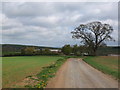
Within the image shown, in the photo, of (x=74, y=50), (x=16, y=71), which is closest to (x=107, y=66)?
(x=16, y=71)

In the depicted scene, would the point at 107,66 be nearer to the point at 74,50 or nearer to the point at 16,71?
the point at 16,71

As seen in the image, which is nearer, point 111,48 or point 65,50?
point 111,48

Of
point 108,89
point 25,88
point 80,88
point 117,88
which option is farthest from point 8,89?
point 117,88

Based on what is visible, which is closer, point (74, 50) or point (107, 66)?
point (107, 66)

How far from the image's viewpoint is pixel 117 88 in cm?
980

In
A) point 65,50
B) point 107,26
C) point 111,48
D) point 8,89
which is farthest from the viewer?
point 65,50

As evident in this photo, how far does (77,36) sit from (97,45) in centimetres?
854

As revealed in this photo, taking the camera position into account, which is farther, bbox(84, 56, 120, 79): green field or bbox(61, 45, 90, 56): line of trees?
bbox(61, 45, 90, 56): line of trees

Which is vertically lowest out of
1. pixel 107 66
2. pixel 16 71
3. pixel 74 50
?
pixel 107 66

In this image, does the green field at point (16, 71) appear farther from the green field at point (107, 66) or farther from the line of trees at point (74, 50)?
the line of trees at point (74, 50)

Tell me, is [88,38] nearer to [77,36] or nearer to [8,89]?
[77,36]

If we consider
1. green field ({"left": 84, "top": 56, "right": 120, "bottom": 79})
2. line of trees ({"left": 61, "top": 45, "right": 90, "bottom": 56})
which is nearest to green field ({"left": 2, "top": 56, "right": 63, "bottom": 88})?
green field ({"left": 84, "top": 56, "right": 120, "bottom": 79})

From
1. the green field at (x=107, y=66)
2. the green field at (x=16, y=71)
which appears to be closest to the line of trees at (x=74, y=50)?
the green field at (x=107, y=66)

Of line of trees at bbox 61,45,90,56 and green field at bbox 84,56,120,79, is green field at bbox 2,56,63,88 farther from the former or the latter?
line of trees at bbox 61,45,90,56
